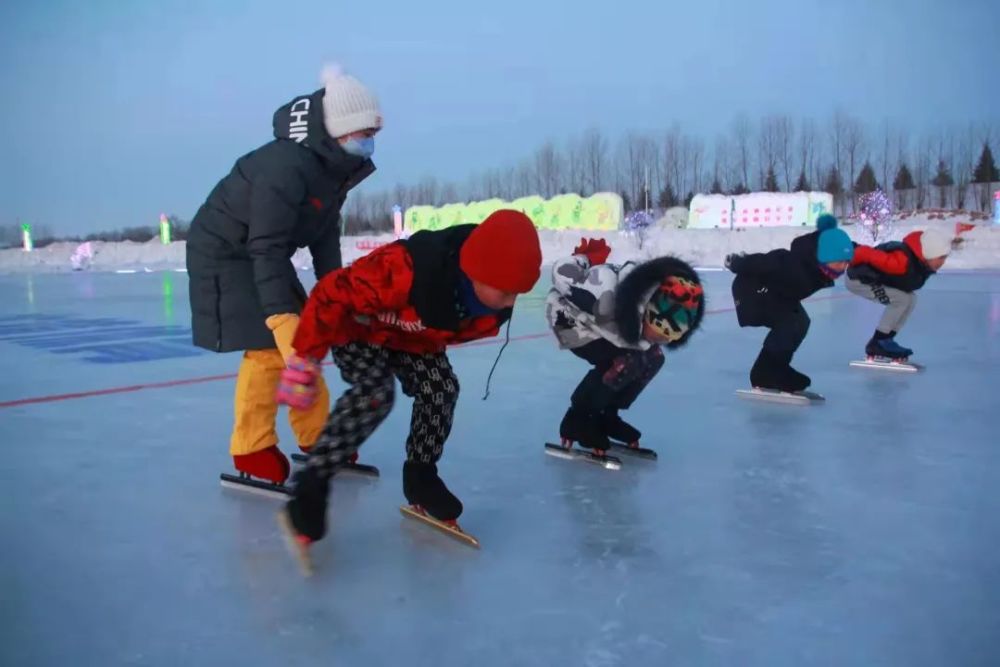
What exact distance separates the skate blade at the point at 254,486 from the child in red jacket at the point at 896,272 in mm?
3684

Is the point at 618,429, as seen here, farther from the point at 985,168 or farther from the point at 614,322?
the point at 985,168

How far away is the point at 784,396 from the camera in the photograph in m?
4.05

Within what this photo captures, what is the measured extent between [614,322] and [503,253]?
3.35 ft

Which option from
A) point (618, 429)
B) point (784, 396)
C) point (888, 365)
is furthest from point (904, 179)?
point (618, 429)

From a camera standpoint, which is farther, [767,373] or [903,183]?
[903,183]

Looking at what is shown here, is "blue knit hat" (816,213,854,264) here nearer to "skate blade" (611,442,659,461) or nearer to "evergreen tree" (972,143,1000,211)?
"skate blade" (611,442,659,461)

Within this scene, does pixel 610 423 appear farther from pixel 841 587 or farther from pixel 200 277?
pixel 200 277

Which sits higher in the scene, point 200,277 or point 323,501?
point 200,277

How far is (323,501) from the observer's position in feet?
6.51

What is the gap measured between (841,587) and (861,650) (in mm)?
300

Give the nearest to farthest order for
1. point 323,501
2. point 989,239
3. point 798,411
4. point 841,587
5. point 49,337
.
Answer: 1. point 841,587
2. point 323,501
3. point 798,411
4. point 49,337
5. point 989,239

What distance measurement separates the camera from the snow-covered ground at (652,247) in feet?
73.7

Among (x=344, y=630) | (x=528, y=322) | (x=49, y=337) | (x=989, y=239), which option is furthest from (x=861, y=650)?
(x=989, y=239)

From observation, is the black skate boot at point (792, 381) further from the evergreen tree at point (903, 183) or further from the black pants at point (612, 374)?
the evergreen tree at point (903, 183)
